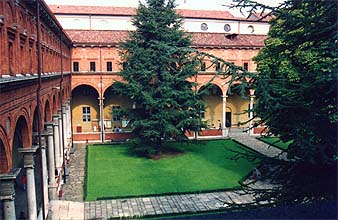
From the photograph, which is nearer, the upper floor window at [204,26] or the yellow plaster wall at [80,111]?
the yellow plaster wall at [80,111]

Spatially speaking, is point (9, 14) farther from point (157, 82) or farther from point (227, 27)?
point (227, 27)

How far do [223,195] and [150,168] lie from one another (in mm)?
5879

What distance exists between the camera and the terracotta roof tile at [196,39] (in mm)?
30184

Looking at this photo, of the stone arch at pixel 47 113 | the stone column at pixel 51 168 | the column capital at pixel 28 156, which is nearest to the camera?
the column capital at pixel 28 156

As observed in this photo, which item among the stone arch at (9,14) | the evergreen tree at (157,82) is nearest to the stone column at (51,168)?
the stone arch at (9,14)

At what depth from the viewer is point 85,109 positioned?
33.0 metres

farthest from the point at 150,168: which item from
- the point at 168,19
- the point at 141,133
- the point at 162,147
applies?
the point at 168,19

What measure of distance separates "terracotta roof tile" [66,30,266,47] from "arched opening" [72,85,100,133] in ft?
14.7

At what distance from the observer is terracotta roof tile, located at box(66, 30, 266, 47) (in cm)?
3018

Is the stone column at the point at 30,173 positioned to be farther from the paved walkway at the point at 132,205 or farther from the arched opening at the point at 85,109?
the arched opening at the point at 85,109

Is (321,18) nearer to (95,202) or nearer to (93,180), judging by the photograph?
(95,202)

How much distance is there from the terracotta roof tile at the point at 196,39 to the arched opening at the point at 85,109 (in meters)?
4.47

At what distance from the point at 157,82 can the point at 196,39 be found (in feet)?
31.0

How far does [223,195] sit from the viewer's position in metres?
17.2
